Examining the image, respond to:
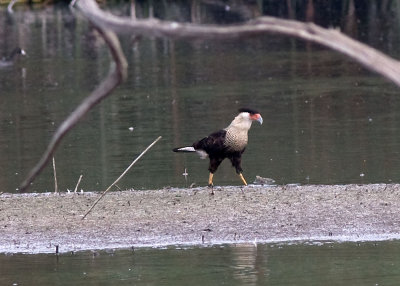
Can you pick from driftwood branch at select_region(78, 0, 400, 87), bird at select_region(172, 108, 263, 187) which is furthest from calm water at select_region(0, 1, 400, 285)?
bird at select_region(172, 108, 263, 187)

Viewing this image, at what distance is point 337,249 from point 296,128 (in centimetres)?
727

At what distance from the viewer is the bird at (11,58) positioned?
91.7ft

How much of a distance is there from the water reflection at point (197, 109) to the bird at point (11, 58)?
33 centimetres

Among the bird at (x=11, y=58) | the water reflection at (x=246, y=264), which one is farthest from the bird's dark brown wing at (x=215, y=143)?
the bird at (x=11, y=58)

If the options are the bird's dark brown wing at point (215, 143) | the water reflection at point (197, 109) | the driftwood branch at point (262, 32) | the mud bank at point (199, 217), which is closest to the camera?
the driftwood branch at point (262, 32)

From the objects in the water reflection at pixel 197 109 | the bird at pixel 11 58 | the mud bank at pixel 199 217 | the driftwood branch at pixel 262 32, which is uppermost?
the driftwood branch at pixel 262 32

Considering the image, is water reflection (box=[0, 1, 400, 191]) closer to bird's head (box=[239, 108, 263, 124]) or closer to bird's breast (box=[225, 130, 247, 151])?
bird's breast (box=[225, 130, 247, 151])

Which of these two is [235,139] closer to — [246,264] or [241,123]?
[241,123]

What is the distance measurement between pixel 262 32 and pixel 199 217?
6.73 m

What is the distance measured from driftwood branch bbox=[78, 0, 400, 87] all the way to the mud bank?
6.00 meters

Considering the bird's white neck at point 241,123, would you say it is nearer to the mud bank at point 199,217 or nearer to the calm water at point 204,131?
the mud bank at point 199,217

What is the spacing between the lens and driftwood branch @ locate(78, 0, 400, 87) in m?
3.47

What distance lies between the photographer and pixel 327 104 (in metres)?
18.9

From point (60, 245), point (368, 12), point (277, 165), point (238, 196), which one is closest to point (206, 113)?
point (277, 165)
